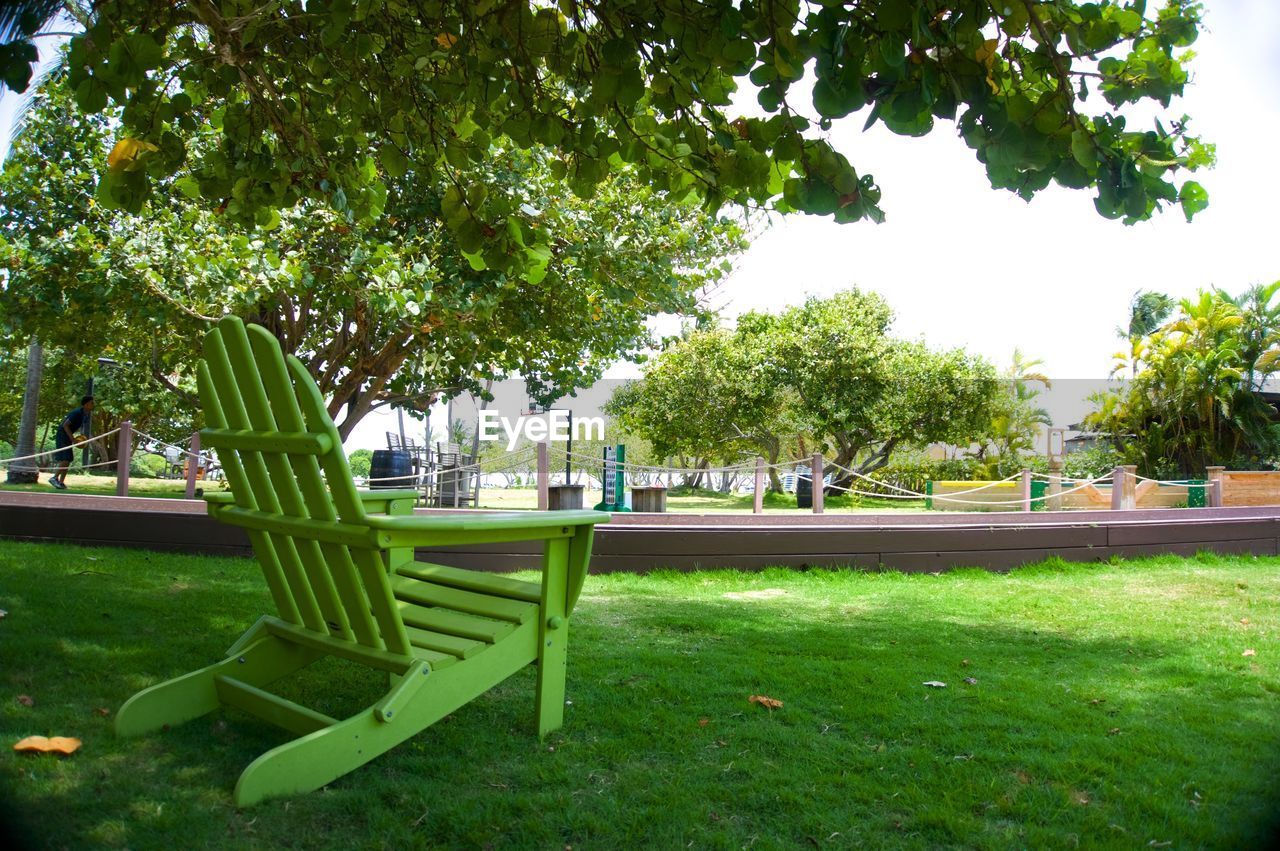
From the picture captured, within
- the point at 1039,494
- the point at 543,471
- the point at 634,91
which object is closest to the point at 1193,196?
the point at 634,91

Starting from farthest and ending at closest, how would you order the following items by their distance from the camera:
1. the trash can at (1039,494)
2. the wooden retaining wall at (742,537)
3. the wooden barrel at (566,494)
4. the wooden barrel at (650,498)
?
the trash can at (1039,494) → the wooden barrel at (650,498) → the wooden barrel at (566,494) → the wooden retaining wall at (742,537)

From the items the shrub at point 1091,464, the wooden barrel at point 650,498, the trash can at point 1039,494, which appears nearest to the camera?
the wooden barrel at point 650,498

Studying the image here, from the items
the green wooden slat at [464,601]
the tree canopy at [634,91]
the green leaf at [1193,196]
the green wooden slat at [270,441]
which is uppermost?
the tree canopy at [634,91]

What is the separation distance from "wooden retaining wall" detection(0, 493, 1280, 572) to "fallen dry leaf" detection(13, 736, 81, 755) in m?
3.70

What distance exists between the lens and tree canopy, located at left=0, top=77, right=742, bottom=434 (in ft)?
28.9

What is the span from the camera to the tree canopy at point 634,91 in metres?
2.46

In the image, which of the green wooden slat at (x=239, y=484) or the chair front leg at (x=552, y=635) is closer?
the green wooden slat at (x=239, y=484)

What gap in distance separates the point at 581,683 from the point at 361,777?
1136mm

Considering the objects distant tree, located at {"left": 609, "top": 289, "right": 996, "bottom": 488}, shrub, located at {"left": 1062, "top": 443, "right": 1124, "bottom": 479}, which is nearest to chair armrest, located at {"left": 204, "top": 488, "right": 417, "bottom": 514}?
distant tree, located at {"left": 609, "top": 289, "right": 996, "bottom": 488}

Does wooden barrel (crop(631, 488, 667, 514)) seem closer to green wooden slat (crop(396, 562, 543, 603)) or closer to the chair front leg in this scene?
green wooden slat (crop(396, 562, 543, 603))

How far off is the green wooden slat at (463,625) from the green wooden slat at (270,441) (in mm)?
708

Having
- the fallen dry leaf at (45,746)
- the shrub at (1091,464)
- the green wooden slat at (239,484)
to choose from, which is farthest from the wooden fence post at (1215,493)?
the fallen dry leaf at (45,746)

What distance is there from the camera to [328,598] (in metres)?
2.23

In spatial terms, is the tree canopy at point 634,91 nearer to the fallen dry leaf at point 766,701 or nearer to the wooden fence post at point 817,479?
the fallen dry leaf at point 766,701
